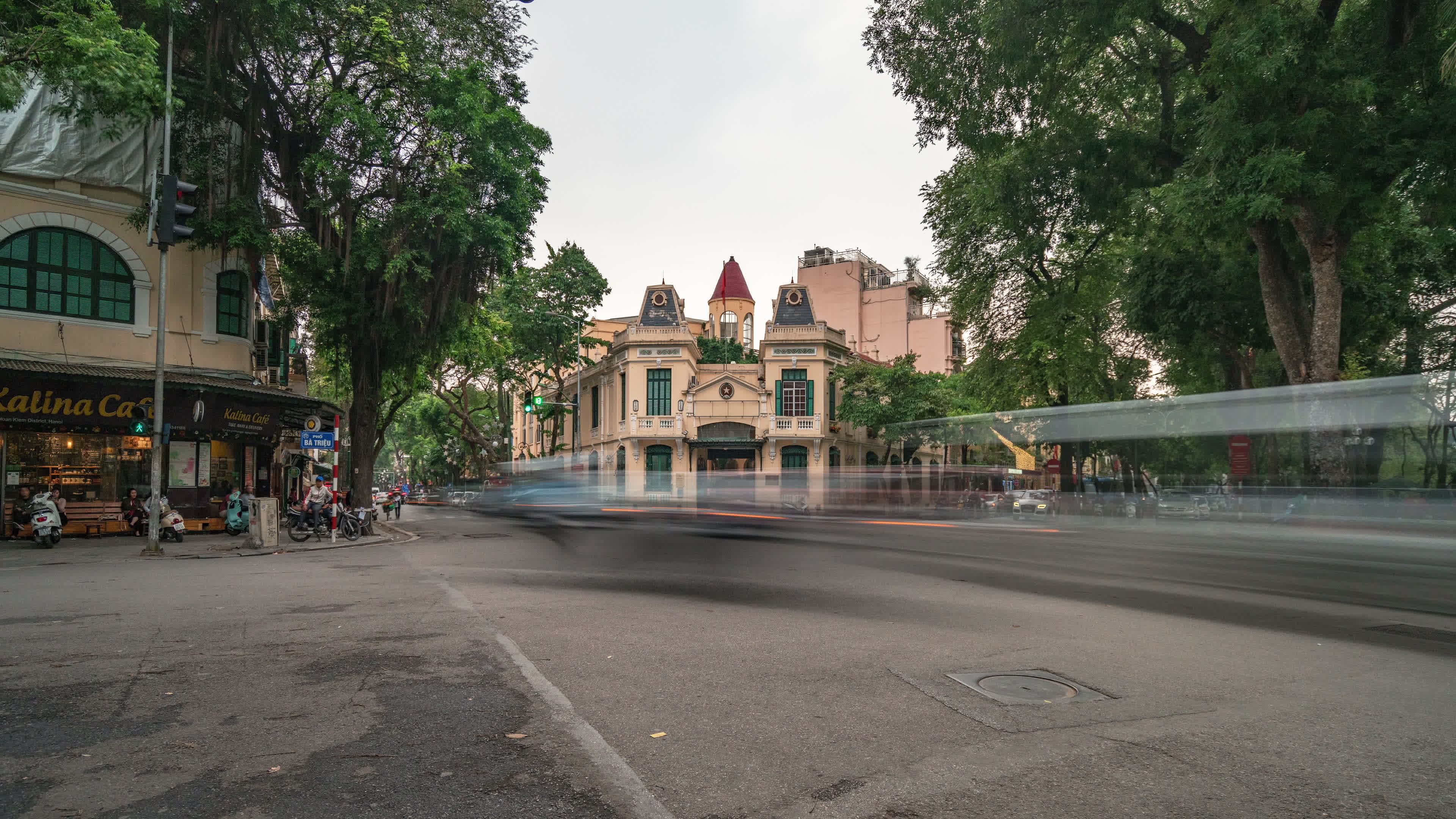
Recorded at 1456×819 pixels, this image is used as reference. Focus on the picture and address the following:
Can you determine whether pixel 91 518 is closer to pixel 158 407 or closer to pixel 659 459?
pixel 158 407

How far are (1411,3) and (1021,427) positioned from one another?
17.9m

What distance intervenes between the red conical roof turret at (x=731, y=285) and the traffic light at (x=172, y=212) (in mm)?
54766

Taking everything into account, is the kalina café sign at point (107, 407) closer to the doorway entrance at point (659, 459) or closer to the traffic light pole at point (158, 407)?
the traffic light pole at point (158, 407)

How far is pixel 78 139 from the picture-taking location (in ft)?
66.5

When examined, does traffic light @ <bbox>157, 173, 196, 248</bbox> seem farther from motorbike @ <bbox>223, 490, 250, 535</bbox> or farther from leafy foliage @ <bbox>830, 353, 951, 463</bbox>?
leafy foliage @ <bbox>830, 353, 951, 463</bbox>

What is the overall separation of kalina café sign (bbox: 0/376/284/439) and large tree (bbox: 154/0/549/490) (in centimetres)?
328

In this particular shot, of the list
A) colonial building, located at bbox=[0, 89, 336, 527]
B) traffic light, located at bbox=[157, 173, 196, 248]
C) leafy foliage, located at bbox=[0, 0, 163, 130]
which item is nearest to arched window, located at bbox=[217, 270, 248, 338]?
colonial building, located at bbox=[0, 89, 336, 527]

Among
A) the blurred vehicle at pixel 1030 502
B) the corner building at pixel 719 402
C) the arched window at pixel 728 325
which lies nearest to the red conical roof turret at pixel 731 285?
the arched window at pixel 728 325

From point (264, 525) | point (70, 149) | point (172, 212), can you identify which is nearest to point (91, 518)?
point (264, 525)

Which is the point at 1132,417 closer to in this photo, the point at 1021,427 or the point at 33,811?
the point at 1021,427

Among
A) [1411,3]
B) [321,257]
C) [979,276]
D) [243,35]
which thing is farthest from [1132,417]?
[243,35]

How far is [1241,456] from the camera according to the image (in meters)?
22.5

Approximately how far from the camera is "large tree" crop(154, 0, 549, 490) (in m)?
20.8

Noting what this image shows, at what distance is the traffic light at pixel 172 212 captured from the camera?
15.0 m
